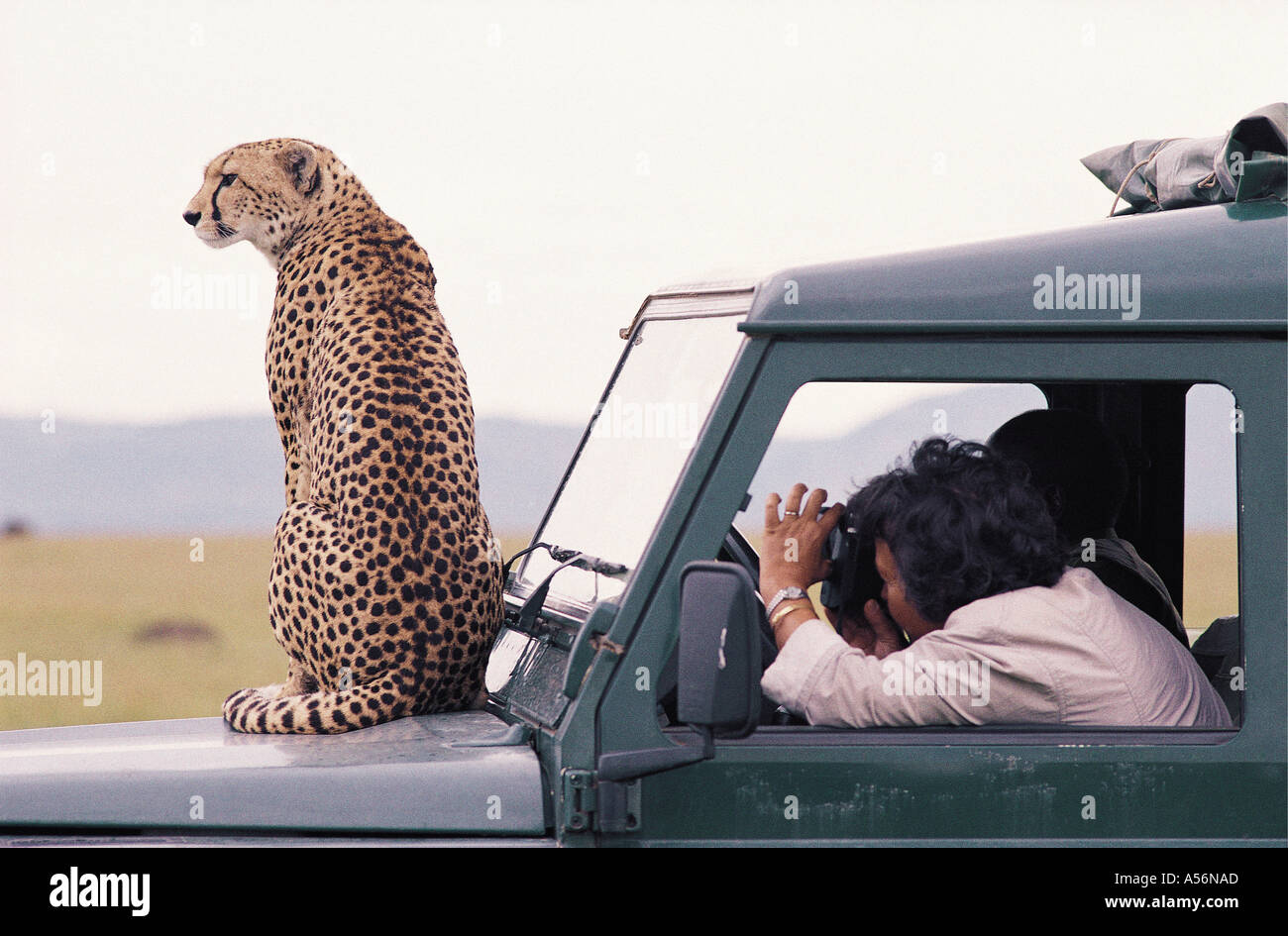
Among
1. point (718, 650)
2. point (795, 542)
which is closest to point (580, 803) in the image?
point (718, 650)

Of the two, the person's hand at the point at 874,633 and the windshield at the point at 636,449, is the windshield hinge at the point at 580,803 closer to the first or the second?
the windshield at the point at 636,449

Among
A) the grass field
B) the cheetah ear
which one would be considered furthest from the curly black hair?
the grass field

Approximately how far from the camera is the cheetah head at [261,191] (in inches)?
134

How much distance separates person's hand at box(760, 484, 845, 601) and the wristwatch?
0.06 ft

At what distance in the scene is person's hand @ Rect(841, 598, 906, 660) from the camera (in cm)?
274

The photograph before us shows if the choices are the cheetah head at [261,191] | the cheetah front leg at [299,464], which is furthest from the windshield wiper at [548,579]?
the cheetah head at [261,191]

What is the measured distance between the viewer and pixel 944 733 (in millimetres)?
2365

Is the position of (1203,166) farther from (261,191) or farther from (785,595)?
(261,191)

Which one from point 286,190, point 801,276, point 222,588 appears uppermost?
point 286,190

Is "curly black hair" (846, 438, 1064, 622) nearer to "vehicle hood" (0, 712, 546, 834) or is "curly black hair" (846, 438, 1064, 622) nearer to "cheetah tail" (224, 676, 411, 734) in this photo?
"vehicle hood" (0, 712, 546, 834)
